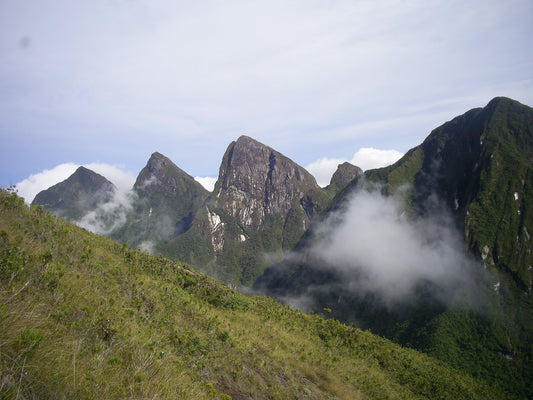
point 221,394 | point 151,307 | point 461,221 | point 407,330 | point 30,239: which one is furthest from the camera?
point 461,221

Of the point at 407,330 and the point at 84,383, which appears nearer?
the point at 84,383

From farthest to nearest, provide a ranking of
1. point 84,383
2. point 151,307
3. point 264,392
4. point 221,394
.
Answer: point 151,307 → point 264,392 → point 221,394 → point 84,383

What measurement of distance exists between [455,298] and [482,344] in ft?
79.1

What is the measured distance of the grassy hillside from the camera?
3984 millimetres

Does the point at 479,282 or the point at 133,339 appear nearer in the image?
the point at 133,339

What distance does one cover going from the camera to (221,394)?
678cm

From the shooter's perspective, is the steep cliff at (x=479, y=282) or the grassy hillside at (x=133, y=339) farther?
the steep cliff at (x=479, y=282)

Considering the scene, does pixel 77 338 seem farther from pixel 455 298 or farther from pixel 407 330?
pixel 455 298

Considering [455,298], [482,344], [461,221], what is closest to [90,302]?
[482,344]

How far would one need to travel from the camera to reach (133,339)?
6.29 m

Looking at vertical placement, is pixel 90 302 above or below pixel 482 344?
above

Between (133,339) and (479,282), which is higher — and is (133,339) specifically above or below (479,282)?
above

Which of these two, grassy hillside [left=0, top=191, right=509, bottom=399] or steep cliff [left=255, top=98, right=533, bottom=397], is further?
steep cliff [left=255, top=98, right=533, bottom=397]

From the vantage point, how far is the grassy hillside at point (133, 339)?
13.1ft
